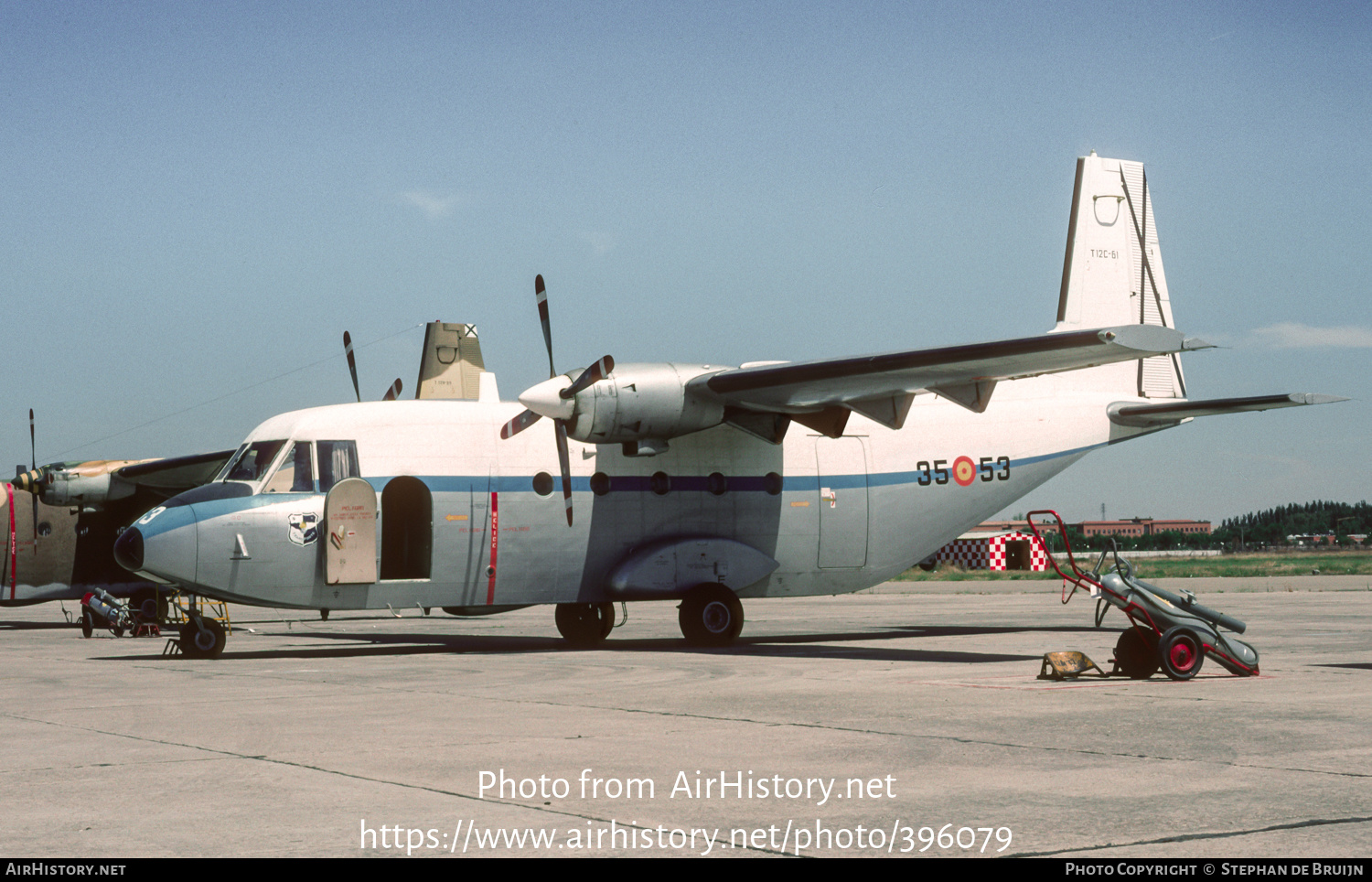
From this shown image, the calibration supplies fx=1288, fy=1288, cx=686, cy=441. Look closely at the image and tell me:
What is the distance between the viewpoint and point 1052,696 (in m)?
11.8

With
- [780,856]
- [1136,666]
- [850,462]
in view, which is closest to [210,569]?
[850,462]

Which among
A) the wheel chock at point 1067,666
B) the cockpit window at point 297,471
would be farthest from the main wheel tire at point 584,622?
the wheel chock at point 1067,666

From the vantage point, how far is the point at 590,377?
56.3 feet

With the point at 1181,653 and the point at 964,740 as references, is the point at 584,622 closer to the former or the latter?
the point at 1181,653

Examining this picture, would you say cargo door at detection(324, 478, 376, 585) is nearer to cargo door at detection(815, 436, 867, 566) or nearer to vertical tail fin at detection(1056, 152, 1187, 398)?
cargo door at detection(815, 436, 867, 566)

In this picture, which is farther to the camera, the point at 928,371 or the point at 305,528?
the point at 305,528

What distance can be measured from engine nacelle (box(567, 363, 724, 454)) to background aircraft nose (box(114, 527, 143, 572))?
5720 millimetres

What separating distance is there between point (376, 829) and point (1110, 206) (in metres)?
20.0

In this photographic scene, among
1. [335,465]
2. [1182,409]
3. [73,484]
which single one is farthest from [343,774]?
[73,484]

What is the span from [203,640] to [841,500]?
9706 mm

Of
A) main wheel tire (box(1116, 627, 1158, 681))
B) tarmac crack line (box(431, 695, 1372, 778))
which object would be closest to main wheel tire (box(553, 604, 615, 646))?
tarmac crack line (box(431, 695, 1372, 778))

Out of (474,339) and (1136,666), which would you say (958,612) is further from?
(1136,666)

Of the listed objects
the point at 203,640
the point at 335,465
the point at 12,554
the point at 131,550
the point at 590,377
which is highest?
the point at 590,377

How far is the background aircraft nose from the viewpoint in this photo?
1653 centimetres
